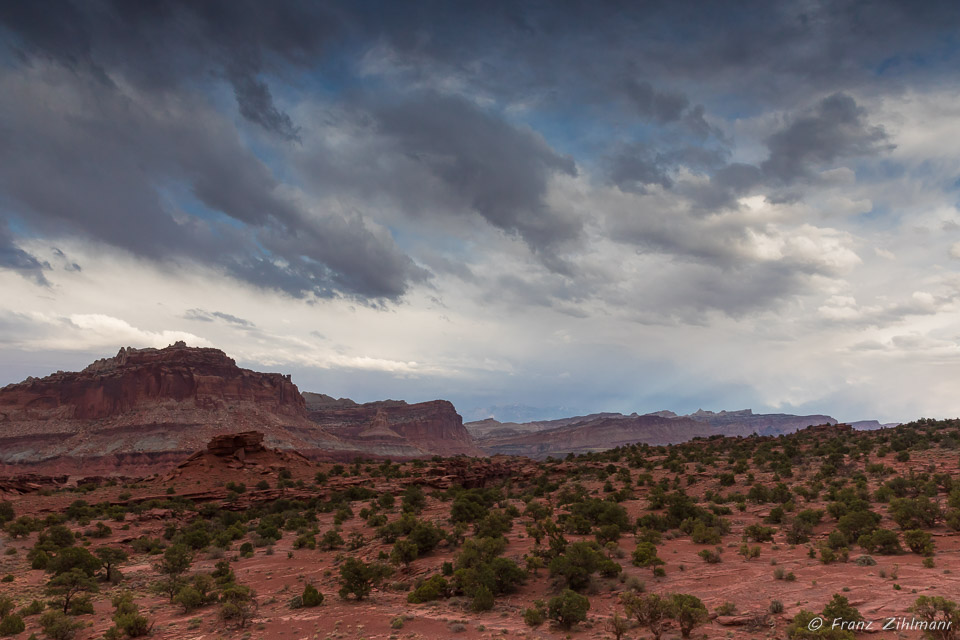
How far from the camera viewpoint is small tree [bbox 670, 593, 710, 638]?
505 inches

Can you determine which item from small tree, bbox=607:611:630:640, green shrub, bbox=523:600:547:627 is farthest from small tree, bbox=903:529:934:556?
green shrub, bbox=523:600:547:627

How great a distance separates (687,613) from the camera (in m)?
12.9

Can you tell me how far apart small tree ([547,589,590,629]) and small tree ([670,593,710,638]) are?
8.63 ft

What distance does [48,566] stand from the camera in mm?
25391

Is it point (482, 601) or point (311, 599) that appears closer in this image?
point (482, 601)

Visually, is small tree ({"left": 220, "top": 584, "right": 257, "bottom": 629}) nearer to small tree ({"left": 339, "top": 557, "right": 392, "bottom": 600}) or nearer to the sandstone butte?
small tree ({"left": 339, "top": 557, "right": 392, "bottom": 600})

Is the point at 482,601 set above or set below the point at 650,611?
below

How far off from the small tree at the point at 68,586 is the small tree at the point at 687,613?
75.0 feet

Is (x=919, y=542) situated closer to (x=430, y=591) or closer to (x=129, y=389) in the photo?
(x=430, y=591)

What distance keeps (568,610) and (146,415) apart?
142260 millimetres

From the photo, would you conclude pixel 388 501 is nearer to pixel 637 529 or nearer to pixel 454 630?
pixel 637 529

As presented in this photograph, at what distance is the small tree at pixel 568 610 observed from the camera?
47.3 ft

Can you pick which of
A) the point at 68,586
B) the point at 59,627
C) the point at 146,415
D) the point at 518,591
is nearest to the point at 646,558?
the point at 518,591

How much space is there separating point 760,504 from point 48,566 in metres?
41.1
